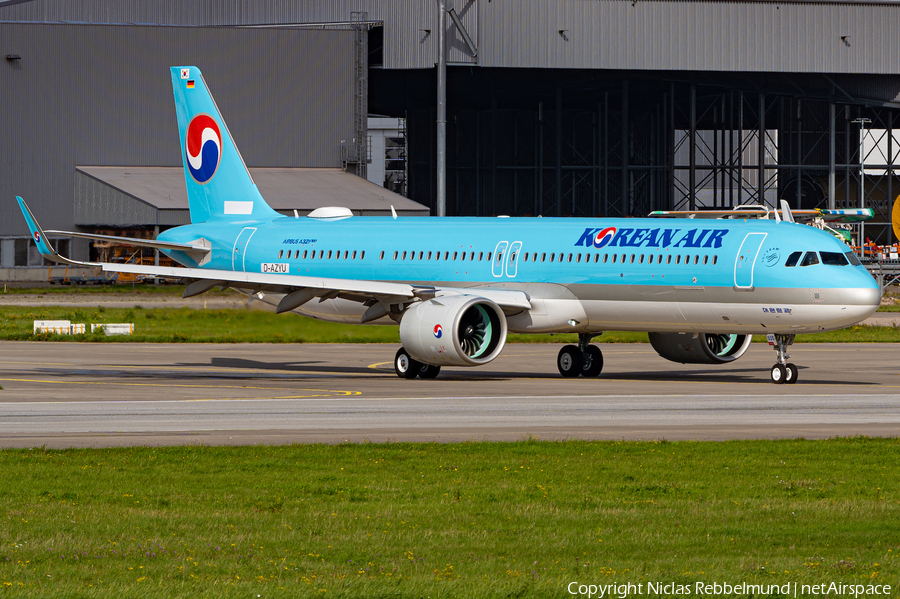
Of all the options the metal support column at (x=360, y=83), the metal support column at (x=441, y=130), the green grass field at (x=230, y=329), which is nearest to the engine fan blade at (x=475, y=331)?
the green grass field at (x=230, y=329)

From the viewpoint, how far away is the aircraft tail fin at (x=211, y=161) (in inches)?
1652

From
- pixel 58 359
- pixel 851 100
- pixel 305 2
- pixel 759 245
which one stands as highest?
pixel 305 2

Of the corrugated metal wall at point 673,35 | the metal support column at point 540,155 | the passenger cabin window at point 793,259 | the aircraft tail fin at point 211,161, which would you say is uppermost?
the corrugated metal wall at point 673,35

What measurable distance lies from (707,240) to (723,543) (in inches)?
799

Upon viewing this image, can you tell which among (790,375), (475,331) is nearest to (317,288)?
(475,331)

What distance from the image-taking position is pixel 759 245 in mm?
31594

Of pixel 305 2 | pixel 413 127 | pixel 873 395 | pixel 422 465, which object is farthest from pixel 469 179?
pixel 422 465

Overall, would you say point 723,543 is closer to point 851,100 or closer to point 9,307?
point 9,307

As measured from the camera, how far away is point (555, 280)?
112 feet

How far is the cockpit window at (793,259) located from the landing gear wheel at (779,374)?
3.05 m

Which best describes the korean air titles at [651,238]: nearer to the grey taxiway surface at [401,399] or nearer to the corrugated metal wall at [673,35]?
the grey taxiway surface at [401,399]

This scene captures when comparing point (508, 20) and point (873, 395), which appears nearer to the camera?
point (873, 395)

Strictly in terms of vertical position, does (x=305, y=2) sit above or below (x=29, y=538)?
above

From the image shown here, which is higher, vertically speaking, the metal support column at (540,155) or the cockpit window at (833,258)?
the metal support column at (540,155)
